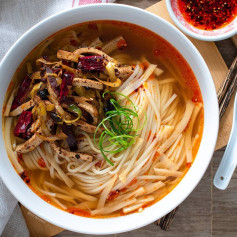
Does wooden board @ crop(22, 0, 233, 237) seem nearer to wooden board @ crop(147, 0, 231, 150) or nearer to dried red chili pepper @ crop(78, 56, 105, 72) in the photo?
wooden board @ crop(147, 0, 231, 150)

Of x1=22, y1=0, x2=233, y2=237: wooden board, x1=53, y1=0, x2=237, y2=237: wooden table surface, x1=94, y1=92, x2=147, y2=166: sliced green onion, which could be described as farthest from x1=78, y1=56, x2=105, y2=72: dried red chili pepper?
x1=53, y1=0, x2=237, y2=237: wooden table surface

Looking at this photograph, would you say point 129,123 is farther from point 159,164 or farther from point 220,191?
point 220,191

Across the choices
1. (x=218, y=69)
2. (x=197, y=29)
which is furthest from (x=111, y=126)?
(x=197, y=29)

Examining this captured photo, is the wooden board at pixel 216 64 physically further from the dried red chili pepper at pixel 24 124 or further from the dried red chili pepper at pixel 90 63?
the dried red chili pepper at pixel 24 124

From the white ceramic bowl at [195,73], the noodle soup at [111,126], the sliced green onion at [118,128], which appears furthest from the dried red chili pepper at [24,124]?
the sliced green onion at [118,128]

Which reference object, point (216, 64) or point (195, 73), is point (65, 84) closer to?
point (195, 73)

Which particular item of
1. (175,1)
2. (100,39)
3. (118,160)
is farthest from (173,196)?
(175,1)
